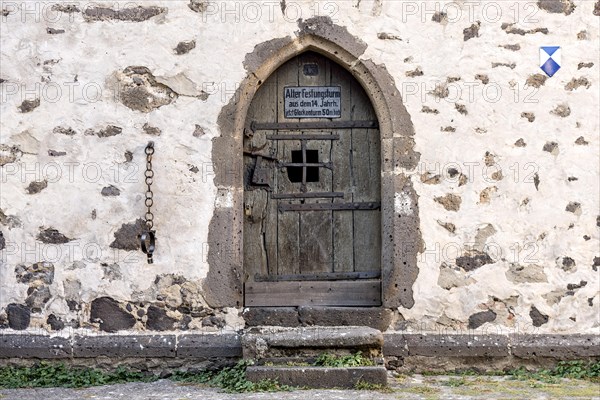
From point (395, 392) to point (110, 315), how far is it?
2.16 metres

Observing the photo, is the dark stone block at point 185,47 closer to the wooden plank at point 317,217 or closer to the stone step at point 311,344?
the wooden plank at point 317,217

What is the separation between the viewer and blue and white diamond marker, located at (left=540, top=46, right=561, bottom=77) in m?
7.13

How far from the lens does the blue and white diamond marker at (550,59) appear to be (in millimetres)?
7129

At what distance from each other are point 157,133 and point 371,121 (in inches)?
62.7

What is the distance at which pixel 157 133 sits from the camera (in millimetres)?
7156

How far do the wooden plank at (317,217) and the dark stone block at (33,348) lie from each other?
184cm

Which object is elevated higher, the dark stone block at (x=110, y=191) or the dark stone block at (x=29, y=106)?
the dark stone block at (x=29, y=106)

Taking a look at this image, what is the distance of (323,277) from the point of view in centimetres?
739

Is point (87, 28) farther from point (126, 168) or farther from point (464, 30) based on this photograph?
point (464, 30)

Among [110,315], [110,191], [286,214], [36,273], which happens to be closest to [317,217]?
[286,214]

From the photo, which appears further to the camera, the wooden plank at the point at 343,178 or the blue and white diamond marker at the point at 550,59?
the wooden plank at the point at 343,178

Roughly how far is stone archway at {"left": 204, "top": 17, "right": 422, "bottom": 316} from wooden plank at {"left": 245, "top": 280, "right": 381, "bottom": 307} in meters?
0.14

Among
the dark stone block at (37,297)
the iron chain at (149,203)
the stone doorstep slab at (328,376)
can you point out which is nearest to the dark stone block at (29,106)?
the iron chain at (149,203)

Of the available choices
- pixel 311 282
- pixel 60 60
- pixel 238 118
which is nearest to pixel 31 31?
pixel 60 60
